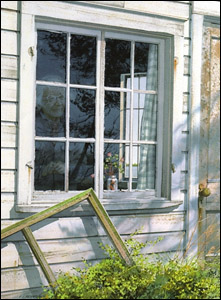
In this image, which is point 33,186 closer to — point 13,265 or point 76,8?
point 13,265

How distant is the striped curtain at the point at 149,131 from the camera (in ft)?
14.5

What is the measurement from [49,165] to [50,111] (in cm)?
44

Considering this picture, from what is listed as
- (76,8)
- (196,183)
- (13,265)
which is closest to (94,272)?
(13,265)

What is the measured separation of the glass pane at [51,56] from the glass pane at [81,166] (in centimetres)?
59

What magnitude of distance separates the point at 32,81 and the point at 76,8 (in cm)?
72

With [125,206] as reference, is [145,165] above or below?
above

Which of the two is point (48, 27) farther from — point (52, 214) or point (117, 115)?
point (52, 214)

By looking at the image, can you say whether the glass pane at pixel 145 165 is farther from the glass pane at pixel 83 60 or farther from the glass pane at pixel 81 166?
the glass pane at pixel 83 60

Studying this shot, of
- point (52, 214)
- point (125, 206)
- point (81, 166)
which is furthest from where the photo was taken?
point (125, 206)

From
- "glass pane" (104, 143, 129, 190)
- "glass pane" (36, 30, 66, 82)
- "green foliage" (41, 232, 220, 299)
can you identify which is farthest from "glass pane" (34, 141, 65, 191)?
"green foliage" (41, 232, 220, 299)

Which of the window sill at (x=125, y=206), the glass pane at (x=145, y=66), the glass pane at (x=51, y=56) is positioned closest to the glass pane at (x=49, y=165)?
the window sill at (x=125, y=206)

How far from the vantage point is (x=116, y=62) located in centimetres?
426

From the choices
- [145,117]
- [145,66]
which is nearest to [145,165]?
[145,117]

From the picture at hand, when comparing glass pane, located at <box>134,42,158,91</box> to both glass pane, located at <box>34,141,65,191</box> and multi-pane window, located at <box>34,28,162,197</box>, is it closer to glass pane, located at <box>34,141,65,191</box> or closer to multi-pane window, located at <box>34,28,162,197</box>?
multi-pane window, located at <box>34,28,162,197</box>
